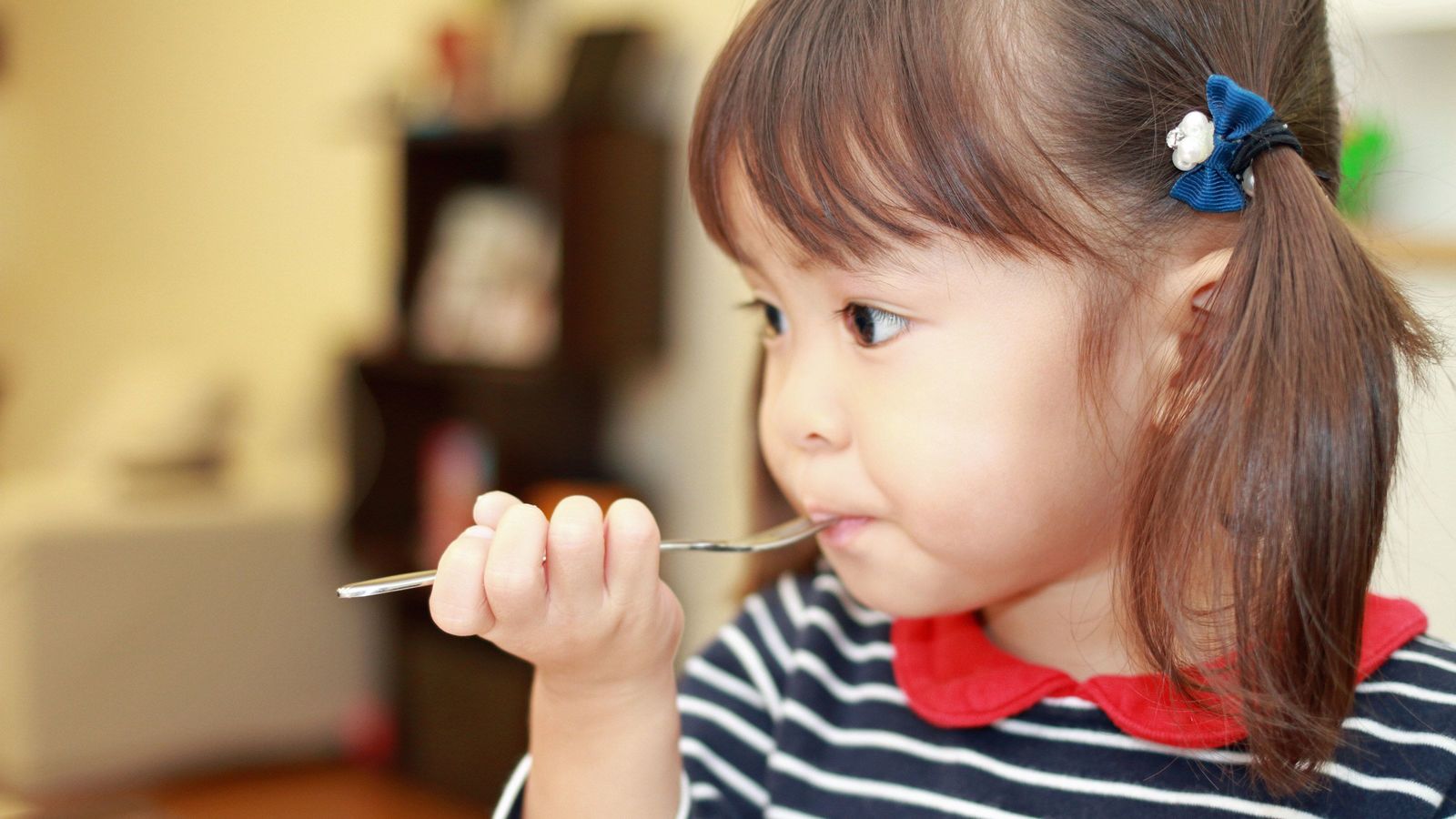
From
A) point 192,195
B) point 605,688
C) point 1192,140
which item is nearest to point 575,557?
point 605,688

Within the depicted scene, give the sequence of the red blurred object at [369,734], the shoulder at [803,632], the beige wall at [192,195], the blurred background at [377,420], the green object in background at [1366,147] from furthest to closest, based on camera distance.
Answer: the beige wall at [192,195], the red blurred object at [369,734], the blurred background at [377,420], the green object in background at [1366,147], the shoulder at [803,632]

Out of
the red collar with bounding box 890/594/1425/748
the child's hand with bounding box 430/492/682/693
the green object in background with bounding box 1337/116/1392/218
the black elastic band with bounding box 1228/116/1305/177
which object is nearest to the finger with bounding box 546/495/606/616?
the child's hand with bounding box 430/492/682/693

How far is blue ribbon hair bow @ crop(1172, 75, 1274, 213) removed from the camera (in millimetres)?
582

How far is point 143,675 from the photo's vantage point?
2529 millimetres

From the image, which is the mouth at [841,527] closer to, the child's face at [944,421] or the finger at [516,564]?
the child's face at [944,421]

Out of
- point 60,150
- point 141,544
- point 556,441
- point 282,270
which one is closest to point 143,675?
point 141,544

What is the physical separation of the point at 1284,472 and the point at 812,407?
0.24 m

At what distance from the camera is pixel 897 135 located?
595 millimetres

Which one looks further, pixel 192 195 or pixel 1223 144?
pixel 192 195

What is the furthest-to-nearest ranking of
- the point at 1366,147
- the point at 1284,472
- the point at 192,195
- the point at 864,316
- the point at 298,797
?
the point at 192,195 → the point at 298,797 → the point at 1366,147 → the point at 864,316 → the point at 1284,472

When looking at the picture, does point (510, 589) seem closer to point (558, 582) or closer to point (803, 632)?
point (558, 582)

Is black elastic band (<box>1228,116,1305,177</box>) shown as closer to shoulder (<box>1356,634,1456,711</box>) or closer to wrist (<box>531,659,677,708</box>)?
shoulder (<box>1356,634,1456,711</box>)

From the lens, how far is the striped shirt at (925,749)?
23.8 inches

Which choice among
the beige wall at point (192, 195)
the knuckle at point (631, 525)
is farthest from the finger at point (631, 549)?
the beige wall at point (192, 195)
